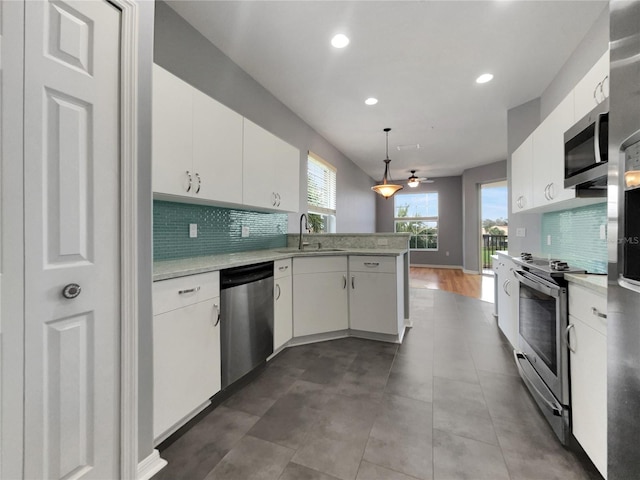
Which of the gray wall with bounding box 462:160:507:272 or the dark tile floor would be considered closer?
the dark tile floor

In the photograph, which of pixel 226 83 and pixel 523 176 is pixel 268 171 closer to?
pixel 226 83

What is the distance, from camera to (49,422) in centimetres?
89

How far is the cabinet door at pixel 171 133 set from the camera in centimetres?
161

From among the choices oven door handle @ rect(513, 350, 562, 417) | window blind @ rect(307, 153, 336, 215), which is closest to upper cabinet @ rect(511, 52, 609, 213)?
oven door handle @ rect(513, 350, 562, 417)

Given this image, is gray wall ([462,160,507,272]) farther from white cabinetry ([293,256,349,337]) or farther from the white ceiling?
white cabinetry ([293,256,349,337])

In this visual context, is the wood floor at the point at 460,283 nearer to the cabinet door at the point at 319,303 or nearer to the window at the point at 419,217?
the window at the point at 419,217

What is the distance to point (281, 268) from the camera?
2.44 m

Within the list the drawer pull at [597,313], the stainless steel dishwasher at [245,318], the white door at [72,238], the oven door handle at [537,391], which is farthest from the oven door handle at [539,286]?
the white door at [72,238]

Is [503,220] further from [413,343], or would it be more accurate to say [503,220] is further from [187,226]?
[187,226]

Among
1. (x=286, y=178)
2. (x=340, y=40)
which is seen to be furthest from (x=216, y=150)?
(x=340, y=40)

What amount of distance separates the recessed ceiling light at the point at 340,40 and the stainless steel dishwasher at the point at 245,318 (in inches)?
80.4

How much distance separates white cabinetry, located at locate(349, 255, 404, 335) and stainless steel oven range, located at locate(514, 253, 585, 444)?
1003 millimetres

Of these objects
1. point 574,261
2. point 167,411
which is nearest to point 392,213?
point 574,261

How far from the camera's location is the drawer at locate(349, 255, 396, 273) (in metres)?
2.70
